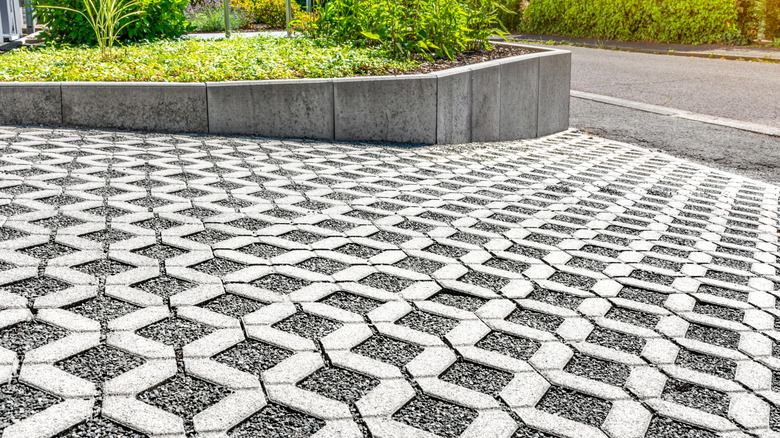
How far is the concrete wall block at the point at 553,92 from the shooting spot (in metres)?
8.48

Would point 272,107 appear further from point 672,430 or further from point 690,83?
point 690,83

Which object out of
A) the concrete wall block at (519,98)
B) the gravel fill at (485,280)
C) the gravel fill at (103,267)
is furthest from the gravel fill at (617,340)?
the concrete wall block at (519,98)

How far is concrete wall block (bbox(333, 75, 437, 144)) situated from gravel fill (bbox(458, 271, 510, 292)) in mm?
3392

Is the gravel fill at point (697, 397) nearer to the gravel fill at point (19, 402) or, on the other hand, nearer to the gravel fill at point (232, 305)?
the gravel fill at point (232, 305)

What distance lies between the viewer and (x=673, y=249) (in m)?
4.50

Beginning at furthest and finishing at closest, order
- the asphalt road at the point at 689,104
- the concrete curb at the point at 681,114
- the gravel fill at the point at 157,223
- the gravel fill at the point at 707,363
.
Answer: the concrete curb at the point at 681,114
the asphalt road at the point at 689,104
the gravel fill at the point at 157,223
the gravel fill at the point at 707,363

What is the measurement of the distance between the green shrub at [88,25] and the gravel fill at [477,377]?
9.17 meters

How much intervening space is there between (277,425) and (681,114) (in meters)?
9.12

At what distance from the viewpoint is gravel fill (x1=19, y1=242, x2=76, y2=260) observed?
3.68 meters

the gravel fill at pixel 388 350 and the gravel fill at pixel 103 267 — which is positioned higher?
the gravel fill at pixel 103 267

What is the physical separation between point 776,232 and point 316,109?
3991mm

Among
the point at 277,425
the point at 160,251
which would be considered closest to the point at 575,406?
the point at 277,425

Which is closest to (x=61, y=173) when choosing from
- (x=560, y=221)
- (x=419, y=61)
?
(x=560, y=221)

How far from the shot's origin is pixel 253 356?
2.86 metres
